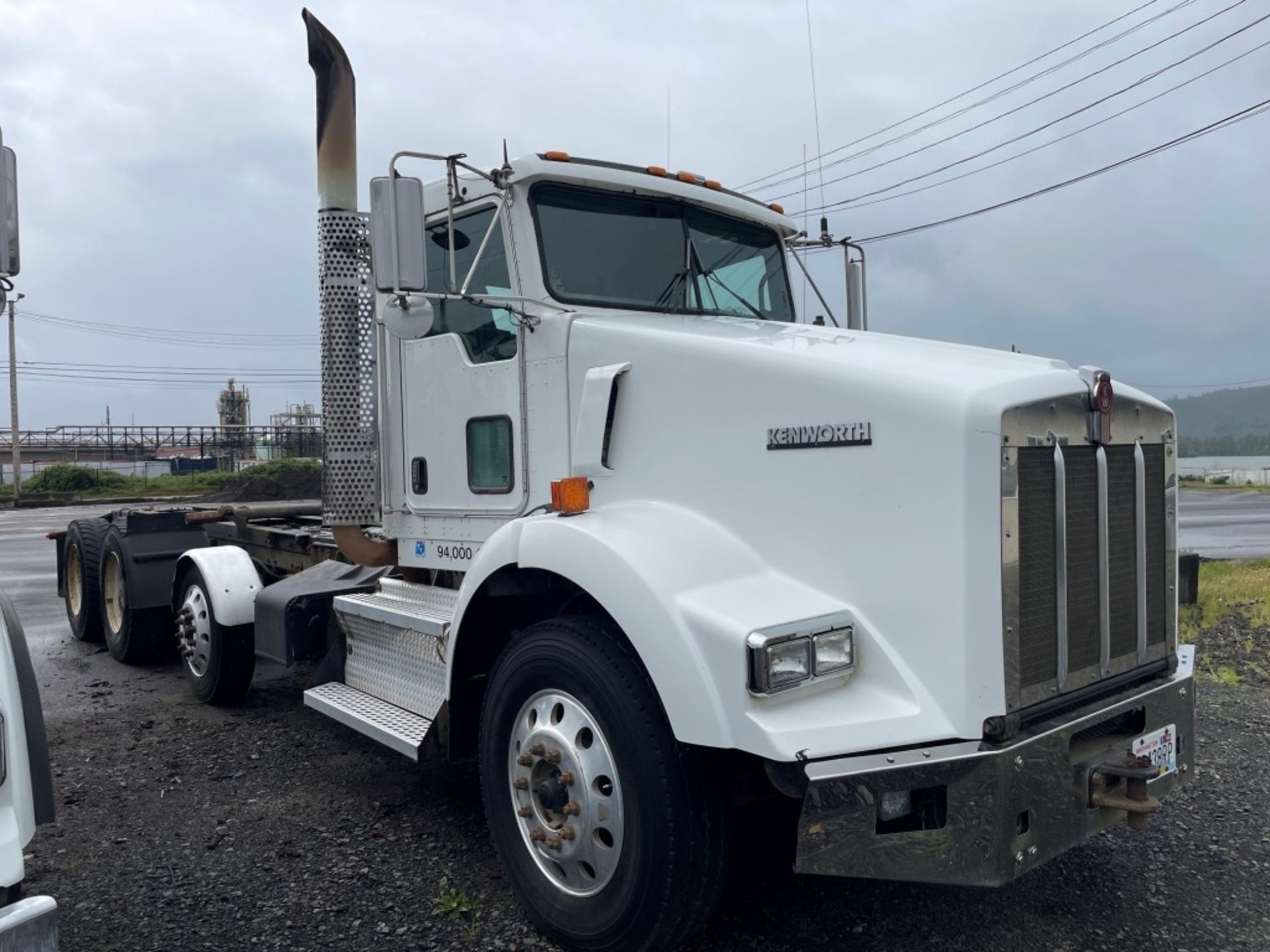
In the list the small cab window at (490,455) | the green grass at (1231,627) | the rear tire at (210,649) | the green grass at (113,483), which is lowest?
the green grass at (1231,627)

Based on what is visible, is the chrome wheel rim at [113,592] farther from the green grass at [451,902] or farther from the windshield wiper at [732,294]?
the windshield wiper at [732,294]

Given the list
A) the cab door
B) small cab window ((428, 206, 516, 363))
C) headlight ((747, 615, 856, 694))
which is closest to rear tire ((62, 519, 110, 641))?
the cab door

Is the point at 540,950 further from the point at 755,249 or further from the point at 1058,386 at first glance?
the point at 755,249

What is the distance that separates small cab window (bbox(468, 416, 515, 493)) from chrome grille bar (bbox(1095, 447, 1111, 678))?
229 centimetres

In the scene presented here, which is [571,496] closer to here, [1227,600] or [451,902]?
[451,902]

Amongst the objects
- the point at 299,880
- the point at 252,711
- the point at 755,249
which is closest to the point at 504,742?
the point at 299,880

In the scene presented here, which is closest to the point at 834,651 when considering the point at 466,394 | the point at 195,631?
the point at 466,394

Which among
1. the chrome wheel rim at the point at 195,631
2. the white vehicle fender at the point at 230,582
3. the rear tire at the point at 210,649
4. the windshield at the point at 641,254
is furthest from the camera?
the chrome wheel rim at the point at 195,631

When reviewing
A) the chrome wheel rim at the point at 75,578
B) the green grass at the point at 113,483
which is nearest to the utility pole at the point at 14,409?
the green grass at the point at 113,483

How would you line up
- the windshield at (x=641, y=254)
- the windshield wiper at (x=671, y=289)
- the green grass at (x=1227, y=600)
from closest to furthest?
the windshield at (x=641, y=254) < the windshield wiper at (x=671, y=289) < the green grass at (x=1227, y=600)

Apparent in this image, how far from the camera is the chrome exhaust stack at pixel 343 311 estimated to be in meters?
5.12

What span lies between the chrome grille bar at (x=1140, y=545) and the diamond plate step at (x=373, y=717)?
2.66 meters

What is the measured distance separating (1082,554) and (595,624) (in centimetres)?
156

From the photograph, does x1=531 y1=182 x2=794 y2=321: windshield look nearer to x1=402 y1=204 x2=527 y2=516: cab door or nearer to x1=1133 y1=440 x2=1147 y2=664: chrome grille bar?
x1=402 y1=204 x2=527 y2=516: cab door
